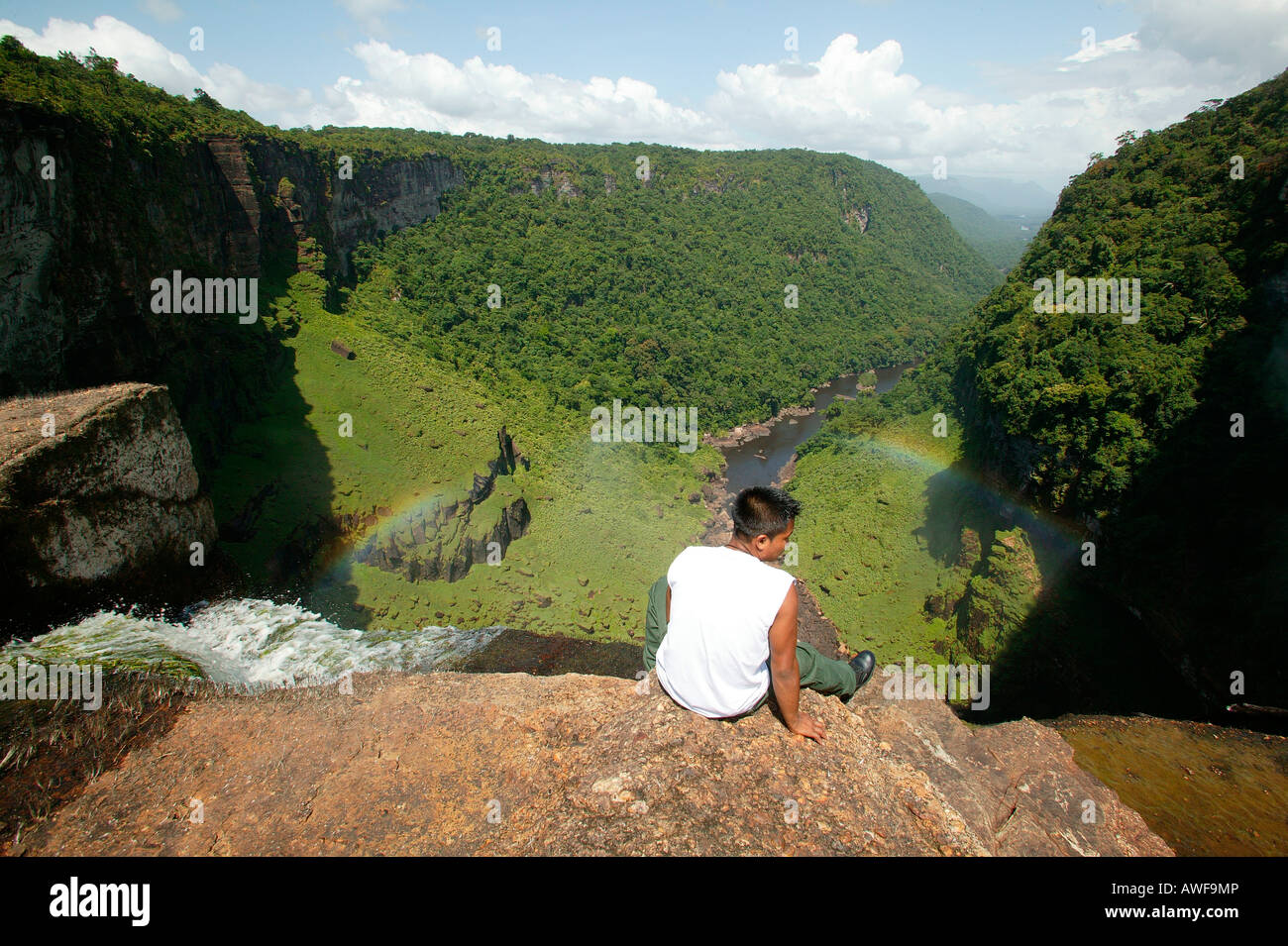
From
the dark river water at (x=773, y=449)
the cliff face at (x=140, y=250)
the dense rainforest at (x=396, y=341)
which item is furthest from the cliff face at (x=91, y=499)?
the dark river water at (x=773, y=449)

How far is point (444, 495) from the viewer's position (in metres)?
22.6

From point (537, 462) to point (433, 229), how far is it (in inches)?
962

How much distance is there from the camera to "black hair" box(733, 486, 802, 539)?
12.8 feet

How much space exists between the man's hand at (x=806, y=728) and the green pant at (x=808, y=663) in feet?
1.62

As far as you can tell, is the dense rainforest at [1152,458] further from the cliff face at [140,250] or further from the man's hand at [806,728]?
the cliff face at [140,250]

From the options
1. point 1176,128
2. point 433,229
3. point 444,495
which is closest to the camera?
point 444,495

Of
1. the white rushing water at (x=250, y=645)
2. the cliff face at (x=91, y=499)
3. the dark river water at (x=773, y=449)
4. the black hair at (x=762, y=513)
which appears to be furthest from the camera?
the dark river water at (x=773, y=449)

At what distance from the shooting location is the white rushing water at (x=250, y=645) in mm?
7852

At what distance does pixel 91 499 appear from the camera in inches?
364

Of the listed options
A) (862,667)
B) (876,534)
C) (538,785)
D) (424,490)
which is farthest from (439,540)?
(876,534)

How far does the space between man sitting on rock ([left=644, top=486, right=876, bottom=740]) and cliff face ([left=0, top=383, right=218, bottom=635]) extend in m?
9.74

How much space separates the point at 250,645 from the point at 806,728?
39.8 feet
